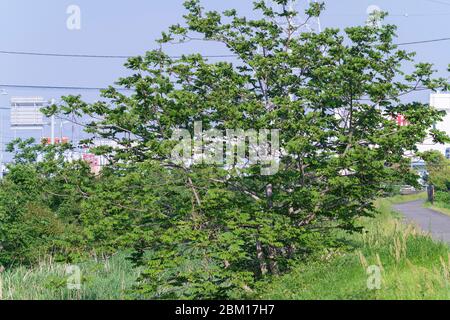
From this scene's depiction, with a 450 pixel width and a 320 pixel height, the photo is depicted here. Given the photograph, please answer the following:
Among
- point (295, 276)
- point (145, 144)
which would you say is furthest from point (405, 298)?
point (145, 144)

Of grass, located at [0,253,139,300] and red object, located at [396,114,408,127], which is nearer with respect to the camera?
grass, located at [0,253,139,300]

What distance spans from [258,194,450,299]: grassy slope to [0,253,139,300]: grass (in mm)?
3070

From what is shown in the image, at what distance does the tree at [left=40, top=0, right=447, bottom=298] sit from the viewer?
1359 centimetres

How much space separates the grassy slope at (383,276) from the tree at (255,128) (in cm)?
62

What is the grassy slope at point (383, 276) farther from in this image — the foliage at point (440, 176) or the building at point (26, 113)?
the building at point (26, 113)

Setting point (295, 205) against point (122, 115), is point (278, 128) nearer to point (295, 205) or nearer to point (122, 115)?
point (295, 205)

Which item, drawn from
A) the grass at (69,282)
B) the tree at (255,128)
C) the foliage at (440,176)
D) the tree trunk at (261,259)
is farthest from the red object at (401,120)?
the foliage at (440,176)

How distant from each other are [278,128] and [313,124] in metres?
0.69

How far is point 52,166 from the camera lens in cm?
1468

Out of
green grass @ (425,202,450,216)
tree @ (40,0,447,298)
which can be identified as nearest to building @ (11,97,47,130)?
green grass @ (425,202,450,216)

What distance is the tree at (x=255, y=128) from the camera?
13.6 m

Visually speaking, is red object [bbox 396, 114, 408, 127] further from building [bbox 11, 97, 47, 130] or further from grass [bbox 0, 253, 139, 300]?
building [bbox 11, 97, 47, 130]
